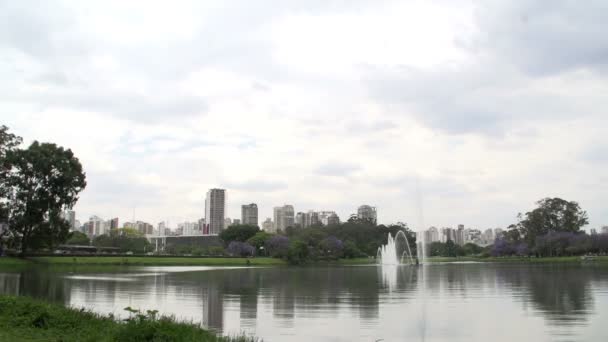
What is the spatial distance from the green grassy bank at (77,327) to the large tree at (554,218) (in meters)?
115

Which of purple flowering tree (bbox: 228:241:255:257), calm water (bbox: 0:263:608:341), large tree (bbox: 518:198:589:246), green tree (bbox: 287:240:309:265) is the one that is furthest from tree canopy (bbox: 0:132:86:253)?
large tree (bbox: 518:198:589:246)

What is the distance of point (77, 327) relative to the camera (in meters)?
12.8

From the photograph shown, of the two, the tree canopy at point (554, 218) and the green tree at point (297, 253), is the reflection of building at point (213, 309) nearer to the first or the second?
the green tree at point (297, 253)

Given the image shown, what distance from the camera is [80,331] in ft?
40.2

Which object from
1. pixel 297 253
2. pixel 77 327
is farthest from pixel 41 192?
pixel 77 327

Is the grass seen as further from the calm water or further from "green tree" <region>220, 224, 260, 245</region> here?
the calm water

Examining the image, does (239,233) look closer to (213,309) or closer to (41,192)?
(41,192)

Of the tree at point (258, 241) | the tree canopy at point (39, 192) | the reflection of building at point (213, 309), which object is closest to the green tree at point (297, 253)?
the tree at point (258, 241)

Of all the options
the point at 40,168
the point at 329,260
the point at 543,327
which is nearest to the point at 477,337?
the point at 543,327

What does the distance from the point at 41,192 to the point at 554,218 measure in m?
101

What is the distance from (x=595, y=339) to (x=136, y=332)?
1155 cm

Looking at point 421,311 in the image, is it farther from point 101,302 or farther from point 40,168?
point 40,168

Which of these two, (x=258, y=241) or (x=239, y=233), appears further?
(x=239, y=233)

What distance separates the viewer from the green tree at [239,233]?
12512cm
